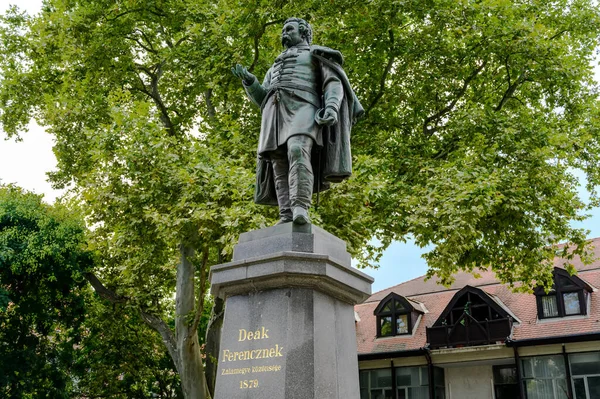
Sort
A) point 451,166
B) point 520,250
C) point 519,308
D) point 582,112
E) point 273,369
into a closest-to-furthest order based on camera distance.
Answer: point 273,369 → point 451,166 → point 520,250 → point 582,112 → point 519,308

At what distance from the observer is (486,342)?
71.1ft

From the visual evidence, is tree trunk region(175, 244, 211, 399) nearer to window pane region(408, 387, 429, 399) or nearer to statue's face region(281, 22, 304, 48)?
statue's face region(281, 22, 304, 48)

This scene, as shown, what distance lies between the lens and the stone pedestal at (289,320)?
17.5 feet

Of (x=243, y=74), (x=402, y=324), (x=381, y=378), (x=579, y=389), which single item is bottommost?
(x=579, y=389)

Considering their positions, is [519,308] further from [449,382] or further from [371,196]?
[371,196]

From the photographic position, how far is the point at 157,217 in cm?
1266

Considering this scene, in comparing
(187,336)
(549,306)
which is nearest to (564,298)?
(549,306)

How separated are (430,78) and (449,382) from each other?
42.3 ft

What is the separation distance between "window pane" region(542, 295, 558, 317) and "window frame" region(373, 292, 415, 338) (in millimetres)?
5103

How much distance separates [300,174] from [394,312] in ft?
63.5

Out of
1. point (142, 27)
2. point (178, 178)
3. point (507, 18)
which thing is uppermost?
point (142, 27)

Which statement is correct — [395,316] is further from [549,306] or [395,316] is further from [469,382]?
[549,306]

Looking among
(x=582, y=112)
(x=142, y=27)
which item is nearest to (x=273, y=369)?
(x=582, y=112)

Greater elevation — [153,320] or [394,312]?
[394,312]
